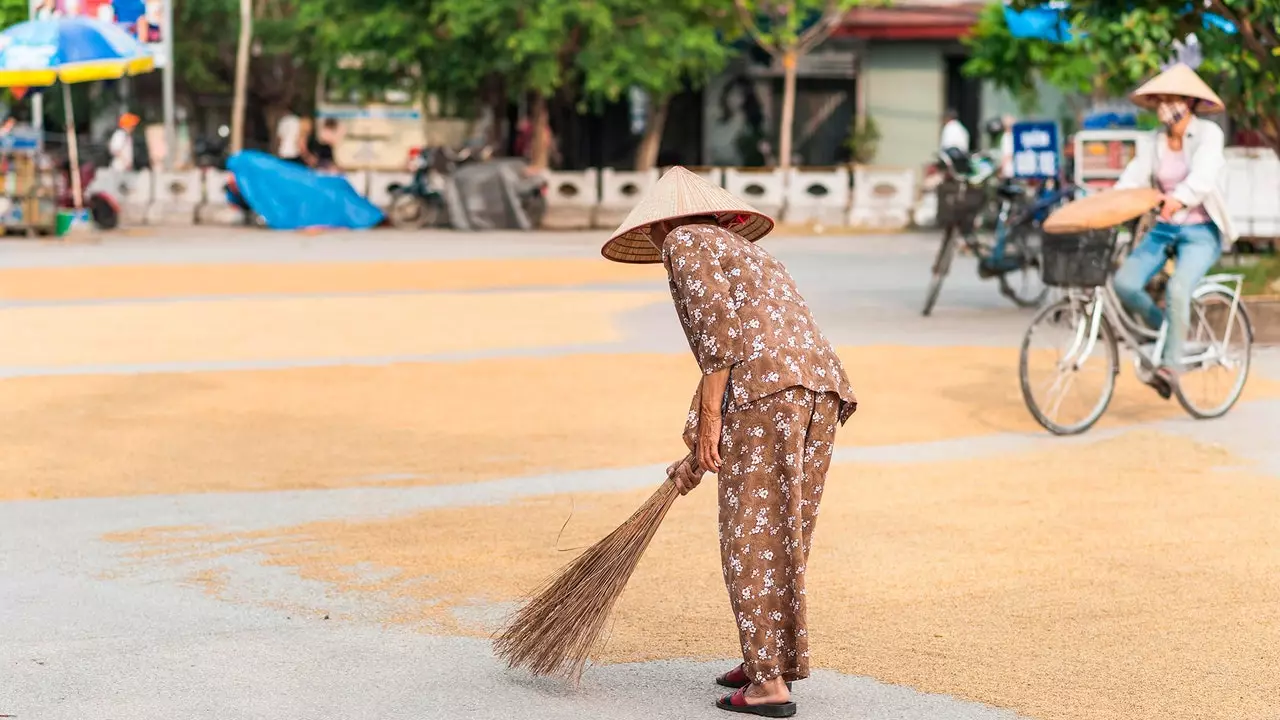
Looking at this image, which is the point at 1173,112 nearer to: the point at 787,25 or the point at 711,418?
the point at 711,418

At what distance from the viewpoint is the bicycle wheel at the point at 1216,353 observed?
10625 millimetres

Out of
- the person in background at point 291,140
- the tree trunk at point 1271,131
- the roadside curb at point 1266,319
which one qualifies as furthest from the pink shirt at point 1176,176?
the person in background at point 291,140

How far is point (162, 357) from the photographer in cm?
1368

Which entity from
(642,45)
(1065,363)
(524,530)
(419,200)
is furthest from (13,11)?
(524,530)

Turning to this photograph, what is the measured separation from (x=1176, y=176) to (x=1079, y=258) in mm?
829

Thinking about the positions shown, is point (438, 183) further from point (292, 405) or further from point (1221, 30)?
point (292, 405)

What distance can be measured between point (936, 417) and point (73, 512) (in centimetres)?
472

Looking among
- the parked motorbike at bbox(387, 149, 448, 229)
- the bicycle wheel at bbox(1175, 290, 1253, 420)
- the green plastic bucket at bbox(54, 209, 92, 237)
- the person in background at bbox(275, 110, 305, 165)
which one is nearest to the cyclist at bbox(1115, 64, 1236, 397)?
the bicycle wheel at bbox(1175, 290, 1253, 420)

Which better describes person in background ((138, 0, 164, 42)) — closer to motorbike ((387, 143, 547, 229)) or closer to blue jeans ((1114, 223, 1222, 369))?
motorbike ((387, 143, 547, 229))

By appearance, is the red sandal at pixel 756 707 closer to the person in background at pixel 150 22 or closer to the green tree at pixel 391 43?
the green tree at pixel 391 43

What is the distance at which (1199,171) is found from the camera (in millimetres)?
10094

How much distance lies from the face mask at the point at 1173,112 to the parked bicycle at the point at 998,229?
4788 millimetres

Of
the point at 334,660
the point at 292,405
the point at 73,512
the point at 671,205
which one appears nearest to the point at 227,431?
the point at 292,405

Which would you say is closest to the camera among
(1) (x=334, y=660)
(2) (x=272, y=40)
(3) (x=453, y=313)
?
(1) (x=334, y=660)
